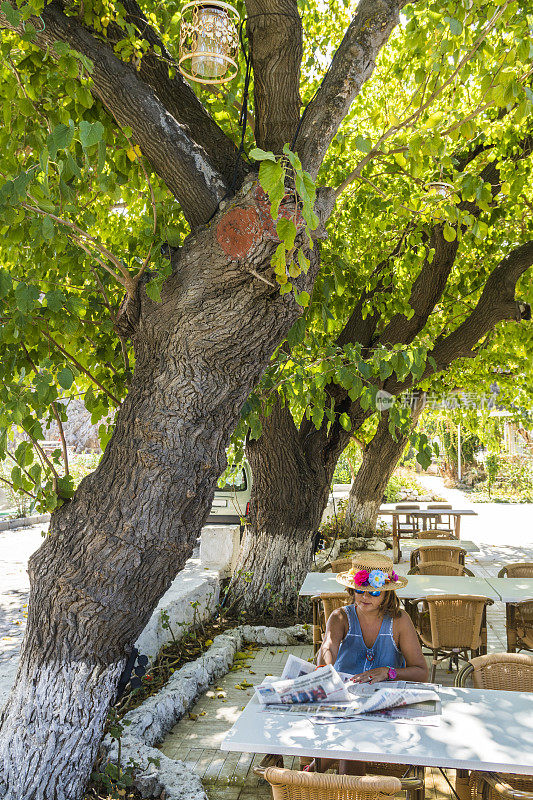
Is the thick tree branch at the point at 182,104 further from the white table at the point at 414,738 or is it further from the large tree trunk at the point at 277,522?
the large tree trunk at the point at 277,522

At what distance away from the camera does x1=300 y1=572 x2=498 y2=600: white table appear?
5.94m

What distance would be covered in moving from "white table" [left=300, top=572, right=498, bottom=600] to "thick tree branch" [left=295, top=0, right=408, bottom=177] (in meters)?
3.64

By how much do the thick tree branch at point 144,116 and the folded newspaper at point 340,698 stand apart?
8.00 ft

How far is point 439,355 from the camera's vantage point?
841cm

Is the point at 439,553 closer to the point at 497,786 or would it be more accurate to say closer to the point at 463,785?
the point at 463,785

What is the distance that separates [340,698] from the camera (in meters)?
3.48

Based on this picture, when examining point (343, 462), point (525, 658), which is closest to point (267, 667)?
point (525, 658)

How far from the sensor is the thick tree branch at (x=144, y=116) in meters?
3.54

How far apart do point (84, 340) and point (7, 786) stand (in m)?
2.67

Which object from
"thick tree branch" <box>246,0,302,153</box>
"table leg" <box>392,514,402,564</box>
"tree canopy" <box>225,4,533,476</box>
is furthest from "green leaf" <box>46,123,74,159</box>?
"table leg" <box>392,514,402,564</box>

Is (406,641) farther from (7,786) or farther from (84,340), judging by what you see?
(84,340)

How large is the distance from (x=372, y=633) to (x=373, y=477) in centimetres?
907

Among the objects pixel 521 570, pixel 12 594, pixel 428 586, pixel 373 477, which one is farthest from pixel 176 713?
pixel 373 477

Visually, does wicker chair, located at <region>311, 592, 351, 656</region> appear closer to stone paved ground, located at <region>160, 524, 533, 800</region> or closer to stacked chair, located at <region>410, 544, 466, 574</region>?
stone paved ground, located at <region>160, 524, 533, 800</region>
